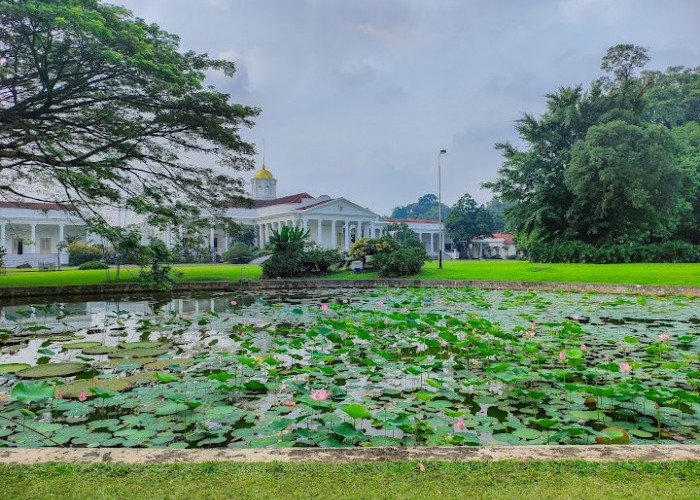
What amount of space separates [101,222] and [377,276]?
10.5 metres

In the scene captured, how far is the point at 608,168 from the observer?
2409 cm

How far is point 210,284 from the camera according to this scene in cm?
1748

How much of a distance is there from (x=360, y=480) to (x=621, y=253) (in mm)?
27926

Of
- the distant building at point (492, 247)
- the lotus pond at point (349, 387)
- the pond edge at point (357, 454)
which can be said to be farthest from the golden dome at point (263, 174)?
the pond edge at point (357, 454)

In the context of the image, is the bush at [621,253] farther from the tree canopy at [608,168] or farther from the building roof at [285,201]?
the building roof at [285,201]

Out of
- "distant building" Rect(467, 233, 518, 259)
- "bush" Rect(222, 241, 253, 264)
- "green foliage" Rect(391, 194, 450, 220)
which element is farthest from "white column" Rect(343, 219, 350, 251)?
"green foliage" Rect(391, 194, 450, 220)

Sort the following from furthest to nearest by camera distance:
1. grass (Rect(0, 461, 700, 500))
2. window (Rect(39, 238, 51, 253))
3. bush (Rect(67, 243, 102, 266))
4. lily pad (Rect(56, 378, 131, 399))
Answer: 1. window (Rect(39, 238, 51, 253))
2. bush (Rect(67, 243, 102, 266))
3. lily pad (Rect(56, 378, 131, 399))
4. grass (Rect(0, 461, 700, 500))

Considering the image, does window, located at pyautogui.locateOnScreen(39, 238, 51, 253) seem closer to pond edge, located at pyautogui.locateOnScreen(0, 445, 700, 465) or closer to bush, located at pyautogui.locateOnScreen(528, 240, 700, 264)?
bush, located at pyautogui.locateOnScreen(528, 240, 700, 264)

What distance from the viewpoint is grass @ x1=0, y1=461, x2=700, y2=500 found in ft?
6.63

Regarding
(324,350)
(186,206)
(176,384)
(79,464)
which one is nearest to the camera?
(79,464)

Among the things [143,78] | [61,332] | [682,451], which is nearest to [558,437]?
[682,451]

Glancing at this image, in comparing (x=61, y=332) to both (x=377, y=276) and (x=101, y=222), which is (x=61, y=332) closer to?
(x=101, y=222)

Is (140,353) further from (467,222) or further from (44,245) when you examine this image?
(467,222)

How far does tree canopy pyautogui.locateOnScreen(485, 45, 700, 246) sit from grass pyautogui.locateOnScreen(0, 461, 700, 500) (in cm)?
2507
